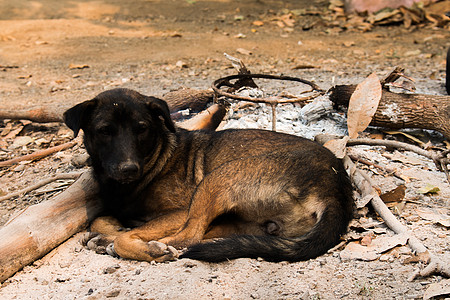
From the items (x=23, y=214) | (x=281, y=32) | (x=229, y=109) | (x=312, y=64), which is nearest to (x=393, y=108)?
(x=229, y=109)

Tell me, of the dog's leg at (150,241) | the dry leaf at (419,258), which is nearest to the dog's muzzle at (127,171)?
the dog's leg at (150,241)

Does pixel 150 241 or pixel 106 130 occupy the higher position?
pixel 106 130

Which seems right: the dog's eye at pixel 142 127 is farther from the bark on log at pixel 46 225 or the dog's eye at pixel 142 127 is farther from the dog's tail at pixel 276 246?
the dog's tail at pixel 276 246

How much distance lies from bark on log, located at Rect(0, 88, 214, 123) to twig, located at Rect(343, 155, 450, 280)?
242cm

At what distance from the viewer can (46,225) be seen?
3.94 meters

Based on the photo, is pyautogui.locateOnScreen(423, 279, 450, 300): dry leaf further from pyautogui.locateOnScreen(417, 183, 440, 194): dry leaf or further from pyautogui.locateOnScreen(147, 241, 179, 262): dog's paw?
pyautogui.locateOnScreen(147, 241, 179, 262): dog's paw

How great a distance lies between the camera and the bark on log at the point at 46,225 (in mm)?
3598

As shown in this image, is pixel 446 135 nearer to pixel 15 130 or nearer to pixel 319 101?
pixel 319 101

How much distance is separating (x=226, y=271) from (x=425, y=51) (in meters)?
10.2

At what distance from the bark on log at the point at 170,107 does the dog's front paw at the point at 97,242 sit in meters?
2.65

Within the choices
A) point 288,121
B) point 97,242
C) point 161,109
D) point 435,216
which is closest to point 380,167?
point 435,216

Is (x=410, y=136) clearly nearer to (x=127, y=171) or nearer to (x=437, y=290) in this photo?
(x=437, y=290)

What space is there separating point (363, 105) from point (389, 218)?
232 centimetres

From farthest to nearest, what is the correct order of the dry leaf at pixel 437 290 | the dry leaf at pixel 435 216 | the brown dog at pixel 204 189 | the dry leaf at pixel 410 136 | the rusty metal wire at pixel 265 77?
the dry leaf at pixel 410 136
the rusty metal wire at pixel 265 77
the dry leaf at pixel 435 216
the brown dog at pixel 204 189
the dry leaf at pixel 437 290
